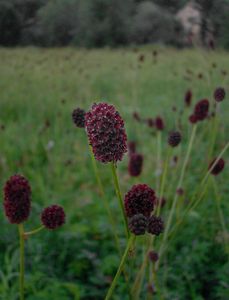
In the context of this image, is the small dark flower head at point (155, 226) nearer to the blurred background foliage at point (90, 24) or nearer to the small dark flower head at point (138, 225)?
the small dark flower head at point (138, 225)

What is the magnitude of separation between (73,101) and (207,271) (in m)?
3.24

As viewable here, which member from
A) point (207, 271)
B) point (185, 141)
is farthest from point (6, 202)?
point (185, 141)

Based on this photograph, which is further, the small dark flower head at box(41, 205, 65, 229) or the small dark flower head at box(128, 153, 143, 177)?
the small dark flower head at box(128, 153, 143, 177)

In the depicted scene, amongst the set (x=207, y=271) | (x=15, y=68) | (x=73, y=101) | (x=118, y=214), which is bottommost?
(x=207, y=271)

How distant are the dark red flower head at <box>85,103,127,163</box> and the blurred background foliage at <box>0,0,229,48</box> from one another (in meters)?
17.3

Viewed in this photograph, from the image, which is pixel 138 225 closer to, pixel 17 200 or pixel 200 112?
pixel 17 200

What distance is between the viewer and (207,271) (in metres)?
1.92

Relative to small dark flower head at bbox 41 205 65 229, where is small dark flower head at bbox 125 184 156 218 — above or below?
above

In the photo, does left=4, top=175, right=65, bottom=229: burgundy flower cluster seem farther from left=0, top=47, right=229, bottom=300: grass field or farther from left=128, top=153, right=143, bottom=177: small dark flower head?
left=128, top=153, right=143, bottom=177: small dark flower head

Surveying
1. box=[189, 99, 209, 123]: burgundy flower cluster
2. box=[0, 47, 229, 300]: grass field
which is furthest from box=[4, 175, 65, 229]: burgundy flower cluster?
box=[189, 99, 209, 123]: burgundy flower cluster

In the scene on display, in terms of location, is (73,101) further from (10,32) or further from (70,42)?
(70,42)

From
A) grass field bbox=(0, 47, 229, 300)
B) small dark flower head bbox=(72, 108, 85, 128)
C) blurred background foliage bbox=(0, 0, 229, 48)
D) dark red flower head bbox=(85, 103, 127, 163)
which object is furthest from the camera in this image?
blurred background foliage bbox=(0, 0, 229, 48)

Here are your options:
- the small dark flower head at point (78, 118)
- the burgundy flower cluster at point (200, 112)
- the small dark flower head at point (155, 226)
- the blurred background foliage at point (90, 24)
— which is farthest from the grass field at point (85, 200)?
the blurred background foliage at point (90, 24)

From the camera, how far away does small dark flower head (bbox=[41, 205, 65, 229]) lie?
37.5 inches
